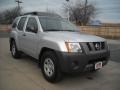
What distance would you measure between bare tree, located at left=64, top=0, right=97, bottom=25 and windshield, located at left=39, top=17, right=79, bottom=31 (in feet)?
135

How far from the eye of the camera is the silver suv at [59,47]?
4.37 metres

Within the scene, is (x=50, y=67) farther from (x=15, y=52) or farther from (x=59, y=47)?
(x=15, y=52)

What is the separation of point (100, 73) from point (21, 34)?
3.12m

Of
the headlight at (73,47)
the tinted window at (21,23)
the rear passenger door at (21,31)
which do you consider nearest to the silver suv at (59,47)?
the headlight at (73,47)

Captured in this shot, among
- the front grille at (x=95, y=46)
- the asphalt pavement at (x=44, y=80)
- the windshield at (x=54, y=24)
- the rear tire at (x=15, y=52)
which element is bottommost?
the asphalt pavement at (x=44, y=80)

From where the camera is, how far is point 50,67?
4836 millimetres

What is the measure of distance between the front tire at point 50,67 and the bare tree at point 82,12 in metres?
42.3

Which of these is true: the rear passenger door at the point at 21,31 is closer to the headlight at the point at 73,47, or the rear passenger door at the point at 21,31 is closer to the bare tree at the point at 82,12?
the headlight at the point at 73,47

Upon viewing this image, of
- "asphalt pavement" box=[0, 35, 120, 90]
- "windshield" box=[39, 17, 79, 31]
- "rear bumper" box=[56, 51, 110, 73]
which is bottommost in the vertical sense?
"asphalt pavement" box=[0, 35, 120, 90]

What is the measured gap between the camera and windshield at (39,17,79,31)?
5589mm

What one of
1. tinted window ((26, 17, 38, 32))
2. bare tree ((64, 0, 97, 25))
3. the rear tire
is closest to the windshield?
tinted window ((26, 17, 38, 32))

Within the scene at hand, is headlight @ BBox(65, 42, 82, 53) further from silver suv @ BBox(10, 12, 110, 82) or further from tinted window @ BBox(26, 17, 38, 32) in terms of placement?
tinted window @ BBox(26, 17, 38, 32)

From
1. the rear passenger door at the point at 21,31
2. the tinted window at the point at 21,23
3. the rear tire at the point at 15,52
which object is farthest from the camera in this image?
the rear tire at the point at 15,52

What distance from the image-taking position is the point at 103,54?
195 inches
